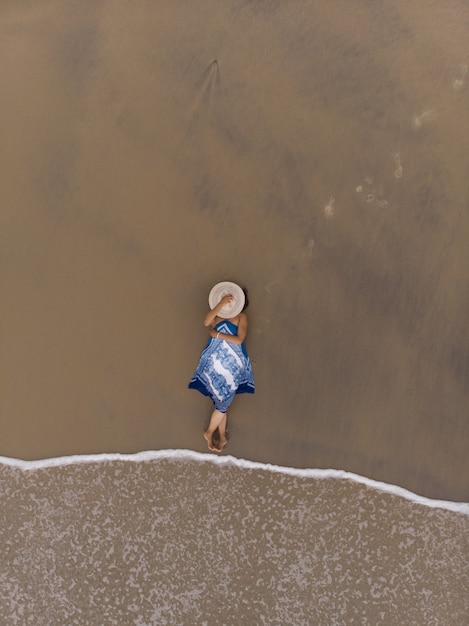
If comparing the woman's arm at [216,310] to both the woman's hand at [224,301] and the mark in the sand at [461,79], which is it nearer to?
the woman's hand at [224,301]

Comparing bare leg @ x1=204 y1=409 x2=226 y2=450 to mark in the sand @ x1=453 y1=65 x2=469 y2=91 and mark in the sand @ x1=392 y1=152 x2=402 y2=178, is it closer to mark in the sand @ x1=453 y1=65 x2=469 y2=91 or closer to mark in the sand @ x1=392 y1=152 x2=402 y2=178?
mark in the sand @ x1=392 y1=152 x2=402 y2=178

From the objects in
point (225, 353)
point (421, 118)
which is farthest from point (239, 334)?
point (421, 118)

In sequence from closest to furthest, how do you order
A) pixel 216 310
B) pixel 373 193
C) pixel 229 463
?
pixel 216 310 → pixel 373 193 → pixel 229 463

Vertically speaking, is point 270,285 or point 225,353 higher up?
point 270,285

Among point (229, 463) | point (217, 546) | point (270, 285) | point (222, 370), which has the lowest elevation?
point (217, 546)

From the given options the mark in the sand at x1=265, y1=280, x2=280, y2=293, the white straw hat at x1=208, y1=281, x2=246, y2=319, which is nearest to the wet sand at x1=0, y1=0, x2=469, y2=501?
the mark in the sand at x1=265, y1=280, x2=280, y2=293

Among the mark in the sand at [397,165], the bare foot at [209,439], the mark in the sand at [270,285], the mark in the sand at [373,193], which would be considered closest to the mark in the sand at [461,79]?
the mark in the sand at [397,165]

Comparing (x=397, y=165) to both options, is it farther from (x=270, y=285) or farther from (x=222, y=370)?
(x=222, y=370)

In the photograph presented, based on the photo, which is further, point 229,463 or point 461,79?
point 229,463

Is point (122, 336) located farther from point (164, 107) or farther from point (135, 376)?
point (164, 107)
